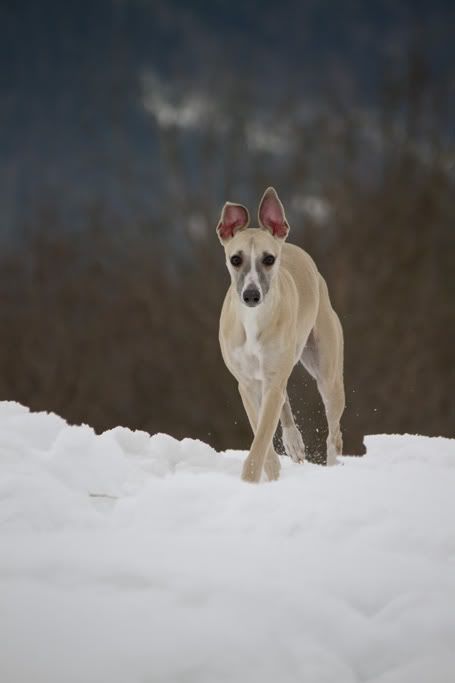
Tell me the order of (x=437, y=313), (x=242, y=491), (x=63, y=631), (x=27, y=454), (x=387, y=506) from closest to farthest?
(x=63, y=631) → (x=387, y=506) → (x=242, y=491) → (x=27, y=454) → (x=437, y=313)

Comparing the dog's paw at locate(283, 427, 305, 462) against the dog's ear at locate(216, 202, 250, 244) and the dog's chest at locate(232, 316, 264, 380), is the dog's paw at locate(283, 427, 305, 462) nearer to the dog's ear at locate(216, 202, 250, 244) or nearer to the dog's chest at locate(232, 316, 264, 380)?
the dog's chest at locate(232, 316, 264, 380)

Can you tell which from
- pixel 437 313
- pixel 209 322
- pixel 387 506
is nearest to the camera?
pixel 387 506

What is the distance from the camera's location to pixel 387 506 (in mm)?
3482

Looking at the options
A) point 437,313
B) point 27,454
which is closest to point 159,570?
point 27,454

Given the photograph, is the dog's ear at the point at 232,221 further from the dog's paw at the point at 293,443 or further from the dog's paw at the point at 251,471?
the dog's paw at the point at 293,443

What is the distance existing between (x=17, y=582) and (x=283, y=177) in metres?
14.9

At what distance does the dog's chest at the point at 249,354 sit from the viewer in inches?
228

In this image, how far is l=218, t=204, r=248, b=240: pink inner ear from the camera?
607 cm

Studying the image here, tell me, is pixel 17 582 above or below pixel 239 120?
below

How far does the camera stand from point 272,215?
6.15 m

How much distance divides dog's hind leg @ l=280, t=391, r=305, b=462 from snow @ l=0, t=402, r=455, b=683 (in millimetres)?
2710

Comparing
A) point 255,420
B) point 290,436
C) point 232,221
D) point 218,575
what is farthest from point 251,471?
point 218,575

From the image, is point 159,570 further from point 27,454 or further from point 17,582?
point 27,454

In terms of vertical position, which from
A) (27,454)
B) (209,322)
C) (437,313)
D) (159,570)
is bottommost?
(209,322)
